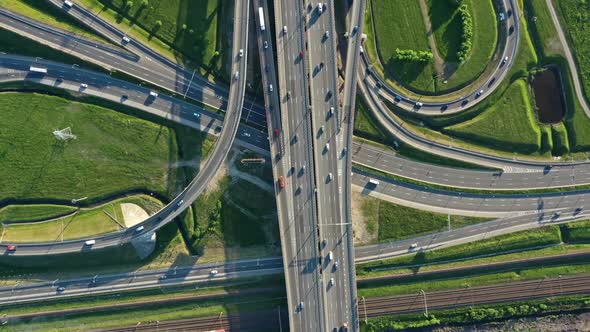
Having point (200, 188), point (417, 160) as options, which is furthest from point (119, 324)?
point (417, 160)

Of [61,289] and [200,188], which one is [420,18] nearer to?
[200,188]

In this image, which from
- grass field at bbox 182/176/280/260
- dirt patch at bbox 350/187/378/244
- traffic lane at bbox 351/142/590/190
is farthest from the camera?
traffic lane at bbox 351/142/590/190

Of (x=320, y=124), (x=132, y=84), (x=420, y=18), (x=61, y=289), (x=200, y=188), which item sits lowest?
(x=61, y=289)

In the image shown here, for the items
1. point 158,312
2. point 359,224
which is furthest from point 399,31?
point 158,312

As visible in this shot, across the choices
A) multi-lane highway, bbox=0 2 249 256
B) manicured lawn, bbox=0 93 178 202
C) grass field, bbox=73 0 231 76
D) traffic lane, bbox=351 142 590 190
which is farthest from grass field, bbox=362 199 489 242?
grass field, bbox=73 0 231 76

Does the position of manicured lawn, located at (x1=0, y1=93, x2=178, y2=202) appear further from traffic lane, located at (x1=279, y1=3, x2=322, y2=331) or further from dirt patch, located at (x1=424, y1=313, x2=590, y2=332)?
dirt patch, located at (x1=424, y1=313, x2=590, y2=332)

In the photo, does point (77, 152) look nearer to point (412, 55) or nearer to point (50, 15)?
point (50, 15)

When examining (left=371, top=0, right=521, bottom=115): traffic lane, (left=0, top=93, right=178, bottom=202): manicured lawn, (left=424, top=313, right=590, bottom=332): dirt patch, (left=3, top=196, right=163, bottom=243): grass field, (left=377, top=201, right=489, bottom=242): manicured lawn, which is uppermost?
(left=371, top=0, right=521, bottom=115): traffic lane
